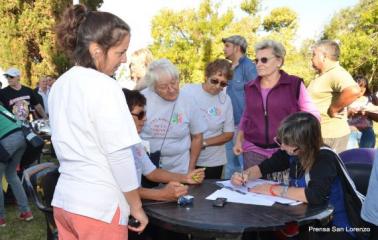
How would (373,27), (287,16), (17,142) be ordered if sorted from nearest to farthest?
(17,142)
(373,27)
(287,16)

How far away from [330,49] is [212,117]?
4.38 feet

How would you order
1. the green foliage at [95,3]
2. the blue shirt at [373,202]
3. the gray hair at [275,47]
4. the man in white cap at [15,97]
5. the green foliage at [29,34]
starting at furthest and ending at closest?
1. the green foliage at [29,34]
2. the green foliage at [95,3]
3. the man in white cap at [15,97]
4. the gray hair at [275,47]
5. the blue shirt at [373,202]

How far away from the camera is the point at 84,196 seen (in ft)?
5.50

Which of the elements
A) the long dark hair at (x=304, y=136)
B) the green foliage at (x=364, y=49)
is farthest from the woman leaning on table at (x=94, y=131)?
the green foliage at (x=364, y=49)

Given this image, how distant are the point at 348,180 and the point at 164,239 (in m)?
A: 1.30

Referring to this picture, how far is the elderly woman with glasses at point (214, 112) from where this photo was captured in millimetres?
3586

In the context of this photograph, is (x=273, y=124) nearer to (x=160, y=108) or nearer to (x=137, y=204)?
(x=160, y=108)

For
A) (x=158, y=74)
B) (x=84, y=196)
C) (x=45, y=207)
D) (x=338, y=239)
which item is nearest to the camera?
(x=84, y=196)

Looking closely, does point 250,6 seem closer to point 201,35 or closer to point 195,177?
point 201,35

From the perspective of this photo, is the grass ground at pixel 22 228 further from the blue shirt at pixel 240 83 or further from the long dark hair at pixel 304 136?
the long dark hair at pixel 304 136

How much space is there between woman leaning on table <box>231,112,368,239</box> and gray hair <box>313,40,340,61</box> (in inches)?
68.8

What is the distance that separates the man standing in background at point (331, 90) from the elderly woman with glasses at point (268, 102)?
82 centimetres

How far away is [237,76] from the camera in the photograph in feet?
14.6

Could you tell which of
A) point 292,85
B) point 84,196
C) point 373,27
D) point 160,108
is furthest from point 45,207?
point 373,27
